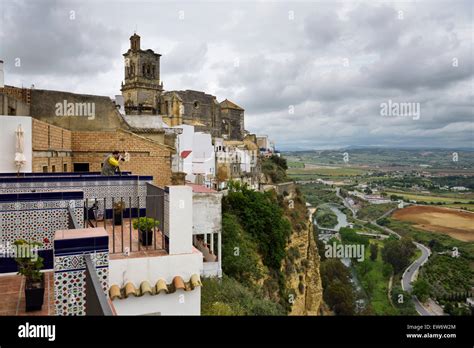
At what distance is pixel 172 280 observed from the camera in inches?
205

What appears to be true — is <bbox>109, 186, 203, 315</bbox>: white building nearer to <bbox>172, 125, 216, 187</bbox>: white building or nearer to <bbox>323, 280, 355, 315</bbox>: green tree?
<bbox>172, 125, 216, 187</bbox>: white building

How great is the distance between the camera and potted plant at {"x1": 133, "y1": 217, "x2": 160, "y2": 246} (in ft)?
18.2

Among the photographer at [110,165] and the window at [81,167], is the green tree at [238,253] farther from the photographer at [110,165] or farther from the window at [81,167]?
the photographer at [110,165]

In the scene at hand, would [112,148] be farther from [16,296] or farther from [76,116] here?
[16,296]

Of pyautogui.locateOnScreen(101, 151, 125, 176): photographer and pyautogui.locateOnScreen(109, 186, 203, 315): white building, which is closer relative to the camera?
pyautogui.locateOnScreen(109, 186, 203, 315): white building

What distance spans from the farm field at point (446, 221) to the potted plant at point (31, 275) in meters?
37.7

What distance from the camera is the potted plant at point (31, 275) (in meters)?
3.62

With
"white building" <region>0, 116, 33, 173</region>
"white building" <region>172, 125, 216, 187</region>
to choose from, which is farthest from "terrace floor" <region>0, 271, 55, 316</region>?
"white building" <region>172, 125, 216, 187</region>

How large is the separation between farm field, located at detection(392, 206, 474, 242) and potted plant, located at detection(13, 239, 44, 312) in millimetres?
37715

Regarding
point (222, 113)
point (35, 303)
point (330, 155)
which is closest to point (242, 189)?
point (35, 303)

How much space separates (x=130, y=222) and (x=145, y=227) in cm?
42

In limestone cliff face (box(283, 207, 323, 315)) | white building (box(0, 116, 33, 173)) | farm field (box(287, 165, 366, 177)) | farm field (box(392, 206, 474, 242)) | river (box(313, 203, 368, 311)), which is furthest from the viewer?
farm field (box(287, 165, 366, 177))
